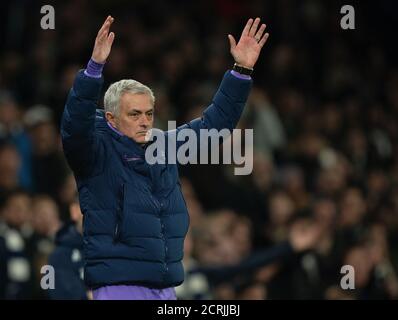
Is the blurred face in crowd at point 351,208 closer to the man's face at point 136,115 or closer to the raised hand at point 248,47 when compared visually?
the raised hand at point 248,47

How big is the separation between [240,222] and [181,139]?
436cm

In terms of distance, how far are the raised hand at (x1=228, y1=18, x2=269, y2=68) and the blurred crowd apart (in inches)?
103

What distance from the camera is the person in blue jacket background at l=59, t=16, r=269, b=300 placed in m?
5.52

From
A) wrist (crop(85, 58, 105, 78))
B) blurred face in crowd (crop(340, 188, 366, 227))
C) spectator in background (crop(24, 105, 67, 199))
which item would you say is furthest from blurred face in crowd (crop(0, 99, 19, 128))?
wrist (crop(85, 58, 105, 78))

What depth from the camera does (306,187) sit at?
12.0 metres

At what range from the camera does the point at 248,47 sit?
6.12 meters

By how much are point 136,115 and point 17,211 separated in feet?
11.8

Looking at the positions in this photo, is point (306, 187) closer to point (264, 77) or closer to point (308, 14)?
point (264, 77)

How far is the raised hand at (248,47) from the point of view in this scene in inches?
239

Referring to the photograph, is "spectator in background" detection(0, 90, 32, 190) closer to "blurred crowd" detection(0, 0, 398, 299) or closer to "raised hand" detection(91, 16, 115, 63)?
"blurred crowd" detection(0, 0, 398, 299)

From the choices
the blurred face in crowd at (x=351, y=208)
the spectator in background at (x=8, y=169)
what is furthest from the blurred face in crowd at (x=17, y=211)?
the blurred face in crowd at (x=351, y=208)

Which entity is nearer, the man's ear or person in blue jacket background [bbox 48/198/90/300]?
the man's ear

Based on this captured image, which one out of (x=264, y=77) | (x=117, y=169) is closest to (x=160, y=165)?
(x=117, y=169)

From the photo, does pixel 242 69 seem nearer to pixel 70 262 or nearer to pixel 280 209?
pixel 70 262
